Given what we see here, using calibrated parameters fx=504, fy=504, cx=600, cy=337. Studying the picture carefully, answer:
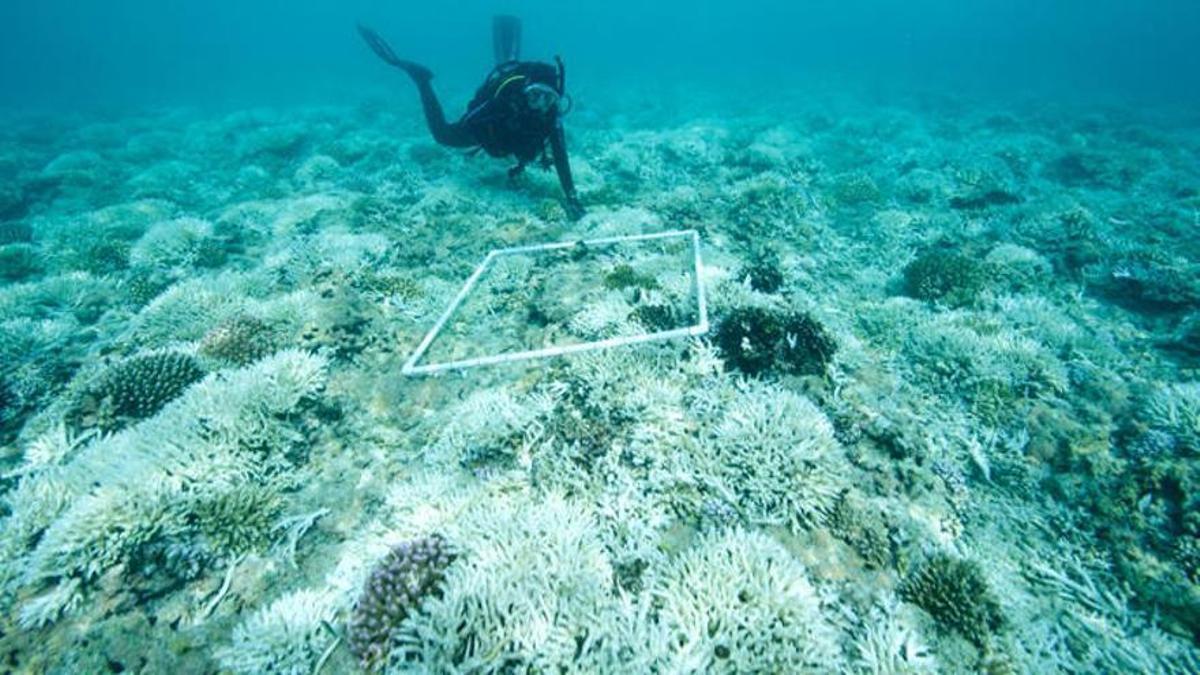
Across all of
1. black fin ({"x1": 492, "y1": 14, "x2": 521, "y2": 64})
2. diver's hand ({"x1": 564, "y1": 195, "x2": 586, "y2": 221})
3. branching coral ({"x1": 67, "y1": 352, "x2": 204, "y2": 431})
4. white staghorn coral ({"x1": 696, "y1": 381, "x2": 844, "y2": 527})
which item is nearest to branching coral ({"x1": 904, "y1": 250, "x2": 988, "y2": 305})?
white staghorn coral ({"x1": 696, "y1": 381, "x2": 844, "y2": 527})

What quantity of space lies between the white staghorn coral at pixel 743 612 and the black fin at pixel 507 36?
1742 cm

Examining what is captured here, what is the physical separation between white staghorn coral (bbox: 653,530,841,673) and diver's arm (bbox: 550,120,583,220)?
339 inches

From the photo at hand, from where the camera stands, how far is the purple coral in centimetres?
335

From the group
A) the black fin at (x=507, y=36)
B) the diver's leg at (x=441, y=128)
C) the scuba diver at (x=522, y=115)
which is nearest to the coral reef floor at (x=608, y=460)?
the scuba diver at (x=522, y=115)

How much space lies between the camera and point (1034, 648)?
3559 millimetres

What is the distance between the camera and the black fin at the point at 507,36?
16875mm

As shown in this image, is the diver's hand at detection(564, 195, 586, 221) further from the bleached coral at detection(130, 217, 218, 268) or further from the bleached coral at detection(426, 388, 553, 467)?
the bleached coral at detection(130, 217, 218, 268)

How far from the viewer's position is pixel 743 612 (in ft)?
11.0

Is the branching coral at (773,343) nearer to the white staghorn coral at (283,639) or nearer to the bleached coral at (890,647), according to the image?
the bleached coral at (890,647)

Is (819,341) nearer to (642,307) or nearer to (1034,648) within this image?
(642,307)

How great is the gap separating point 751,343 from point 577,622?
340 centimetres

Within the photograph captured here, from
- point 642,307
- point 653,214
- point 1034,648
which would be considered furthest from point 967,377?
point 653,214

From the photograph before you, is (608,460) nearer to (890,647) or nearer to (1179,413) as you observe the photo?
(890,647)

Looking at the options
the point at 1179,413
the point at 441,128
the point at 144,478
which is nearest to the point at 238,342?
the point at 144,478
